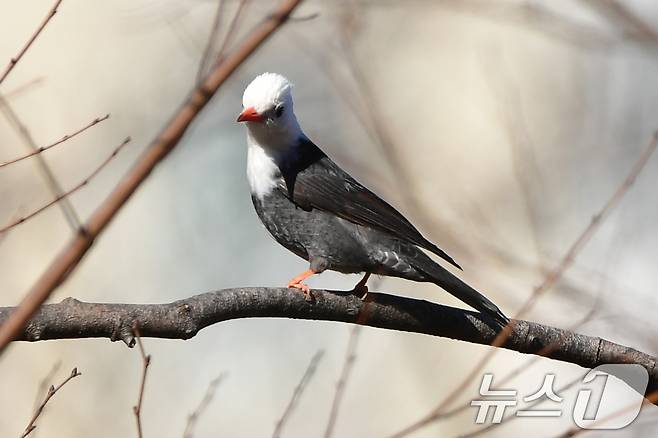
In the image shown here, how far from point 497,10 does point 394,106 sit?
139 cm

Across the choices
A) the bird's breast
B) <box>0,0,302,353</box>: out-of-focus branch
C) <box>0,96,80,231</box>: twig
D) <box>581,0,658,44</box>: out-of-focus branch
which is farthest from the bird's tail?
<box>0,0,302,353</box>: out-of-focus branch

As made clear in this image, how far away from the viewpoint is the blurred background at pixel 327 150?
26.5ft

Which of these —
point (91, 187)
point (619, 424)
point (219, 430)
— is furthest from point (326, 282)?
point (619, 424)

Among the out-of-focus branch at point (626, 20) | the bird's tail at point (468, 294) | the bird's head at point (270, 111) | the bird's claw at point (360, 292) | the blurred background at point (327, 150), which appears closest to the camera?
the bird's tail at point (468, 294)

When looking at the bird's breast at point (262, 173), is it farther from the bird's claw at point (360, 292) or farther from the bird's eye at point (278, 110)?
the bird's claw at point (360, 292)

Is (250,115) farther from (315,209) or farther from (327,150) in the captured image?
(327,150)

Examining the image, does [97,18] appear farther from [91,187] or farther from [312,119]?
[312,119]

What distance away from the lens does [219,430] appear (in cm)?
837

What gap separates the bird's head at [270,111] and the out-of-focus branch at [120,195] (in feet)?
8.97

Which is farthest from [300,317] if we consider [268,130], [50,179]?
[50,179]

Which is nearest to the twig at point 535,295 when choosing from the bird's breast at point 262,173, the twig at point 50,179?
the twig at point 50,179

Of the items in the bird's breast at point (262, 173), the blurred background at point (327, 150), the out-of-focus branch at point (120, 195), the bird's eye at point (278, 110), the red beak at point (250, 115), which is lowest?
the blurred background at point (327, 150)

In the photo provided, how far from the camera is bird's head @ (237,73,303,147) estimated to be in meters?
4.81

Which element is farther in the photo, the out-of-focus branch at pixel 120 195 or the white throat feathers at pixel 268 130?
the white throat feathers at pixel 268 130
